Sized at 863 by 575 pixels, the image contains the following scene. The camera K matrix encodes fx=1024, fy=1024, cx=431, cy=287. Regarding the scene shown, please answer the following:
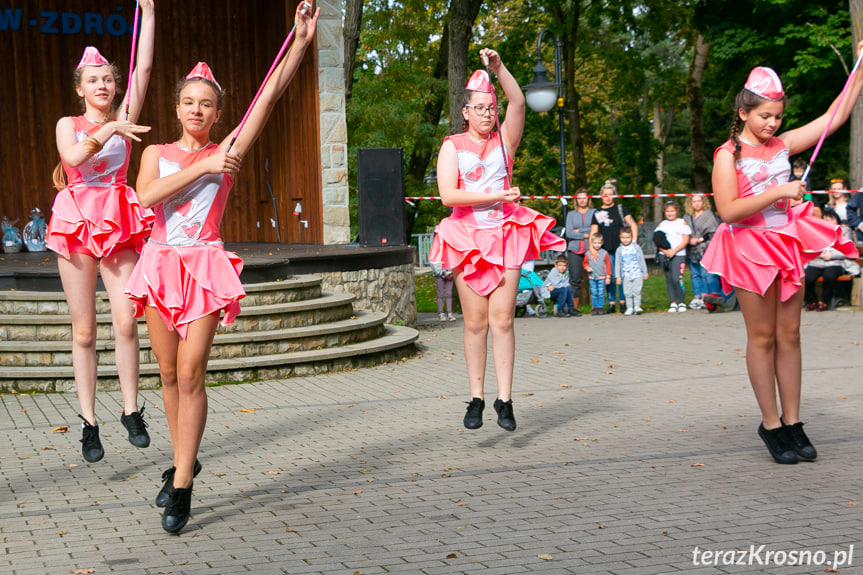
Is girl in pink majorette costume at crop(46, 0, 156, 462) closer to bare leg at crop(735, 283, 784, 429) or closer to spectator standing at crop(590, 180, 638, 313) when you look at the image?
bare leg at crop(735, 283, 784, 429)

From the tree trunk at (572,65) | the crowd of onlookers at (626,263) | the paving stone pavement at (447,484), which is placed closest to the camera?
the paving stone pavement at (447,484)

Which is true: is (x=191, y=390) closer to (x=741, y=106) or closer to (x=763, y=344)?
(x=763, y=344)

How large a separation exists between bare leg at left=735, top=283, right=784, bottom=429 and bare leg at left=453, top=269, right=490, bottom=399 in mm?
1656

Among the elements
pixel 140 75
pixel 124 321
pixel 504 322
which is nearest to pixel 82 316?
pixel 124 321

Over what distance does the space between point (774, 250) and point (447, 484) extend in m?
2.28

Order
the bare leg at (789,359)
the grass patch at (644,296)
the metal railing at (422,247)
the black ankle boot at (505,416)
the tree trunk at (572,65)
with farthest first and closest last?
the metal railing at (422,247), the tree trunk at (572,65), the grass patch at (644,296), the black ankle boot at (505,416), the bare leg at (789,359)

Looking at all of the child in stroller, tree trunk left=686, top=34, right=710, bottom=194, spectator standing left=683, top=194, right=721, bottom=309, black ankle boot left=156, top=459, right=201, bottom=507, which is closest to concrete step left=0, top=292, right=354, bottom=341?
black ankle boot left=156, top=459, right=201, bottom=507

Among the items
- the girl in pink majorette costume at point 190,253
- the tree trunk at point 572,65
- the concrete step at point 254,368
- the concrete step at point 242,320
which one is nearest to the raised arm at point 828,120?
the girl in pink majorette costume at point 190,253

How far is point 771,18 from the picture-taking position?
86.9 ft

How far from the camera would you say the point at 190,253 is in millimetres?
4965

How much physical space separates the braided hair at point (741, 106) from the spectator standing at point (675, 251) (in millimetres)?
10525

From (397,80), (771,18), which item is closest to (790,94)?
(771,18)

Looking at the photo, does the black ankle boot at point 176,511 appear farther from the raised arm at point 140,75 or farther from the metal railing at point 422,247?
the metal railing at point 422,247

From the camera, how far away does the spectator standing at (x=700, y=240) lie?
16453 mm
